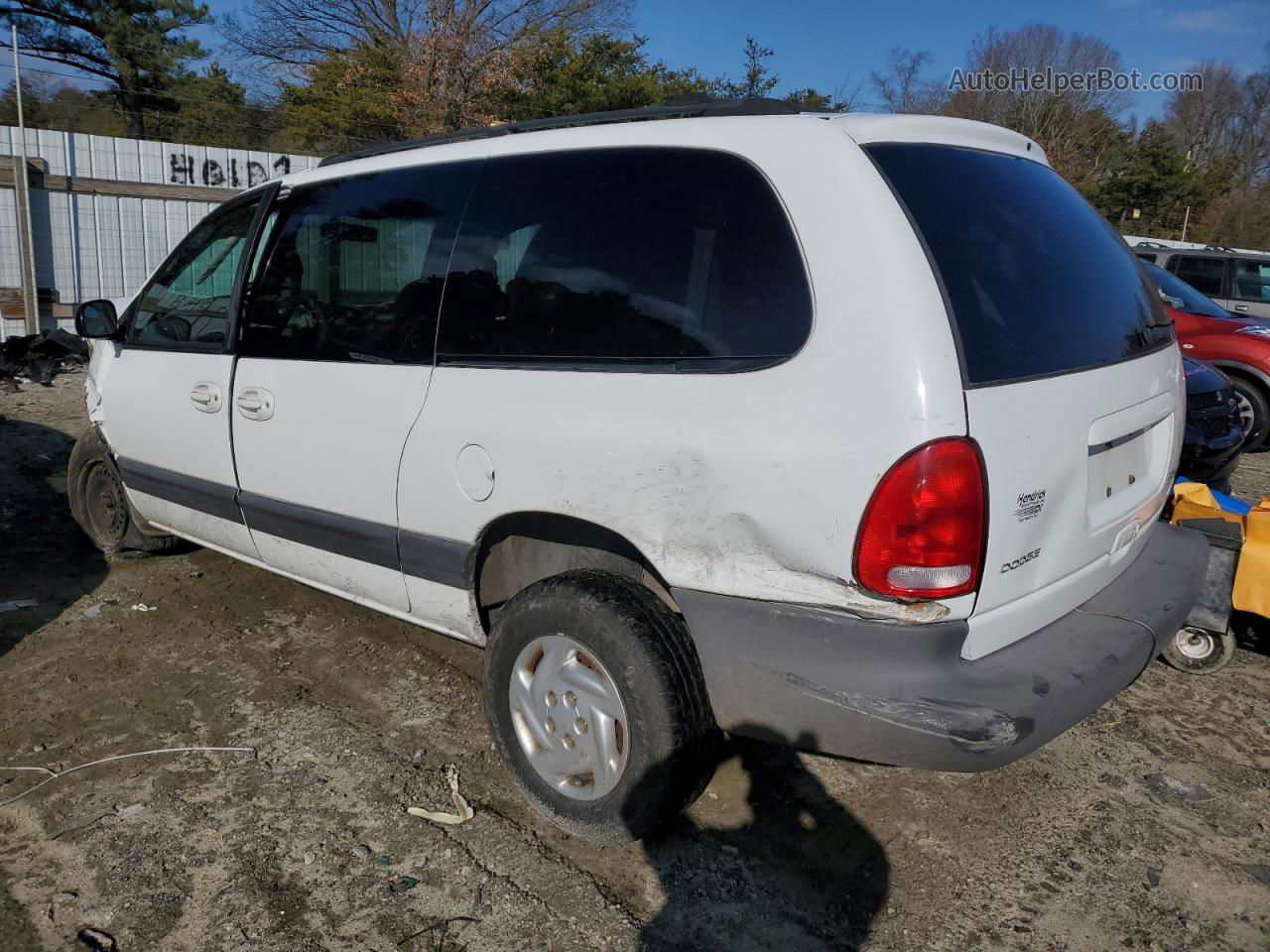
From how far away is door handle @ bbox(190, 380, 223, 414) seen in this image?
3639mm

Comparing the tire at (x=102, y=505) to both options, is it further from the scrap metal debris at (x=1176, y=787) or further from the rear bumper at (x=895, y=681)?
the scrap metal debris at (x=1176, y=787)

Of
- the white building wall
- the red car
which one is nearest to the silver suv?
the red car

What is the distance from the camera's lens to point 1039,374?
226cm

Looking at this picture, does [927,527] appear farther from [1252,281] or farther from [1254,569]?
[1252,281]

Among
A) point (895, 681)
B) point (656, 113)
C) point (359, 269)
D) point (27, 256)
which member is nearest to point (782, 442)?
point (895, 681)

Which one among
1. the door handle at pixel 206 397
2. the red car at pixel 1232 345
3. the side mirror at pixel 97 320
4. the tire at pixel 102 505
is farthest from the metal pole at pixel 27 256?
the red car at pixel 1232 345

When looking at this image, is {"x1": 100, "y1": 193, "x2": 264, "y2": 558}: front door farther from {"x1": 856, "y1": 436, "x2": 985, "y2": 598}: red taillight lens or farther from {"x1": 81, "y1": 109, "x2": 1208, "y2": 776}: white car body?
{"x1": 856, "y1": 436, "x2": 985, "y2": 598}: red taillight lens

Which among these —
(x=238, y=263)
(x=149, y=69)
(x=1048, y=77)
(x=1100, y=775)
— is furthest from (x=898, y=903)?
(x=1048, y=77)

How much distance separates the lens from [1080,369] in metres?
2.41

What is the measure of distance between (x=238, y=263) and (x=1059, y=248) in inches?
118

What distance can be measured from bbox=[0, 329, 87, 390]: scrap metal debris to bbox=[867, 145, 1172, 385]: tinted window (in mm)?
9699

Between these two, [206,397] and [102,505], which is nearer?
[206,397]

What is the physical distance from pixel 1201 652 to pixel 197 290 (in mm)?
4460

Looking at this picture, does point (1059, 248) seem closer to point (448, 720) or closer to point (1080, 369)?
point (1080, 369)
